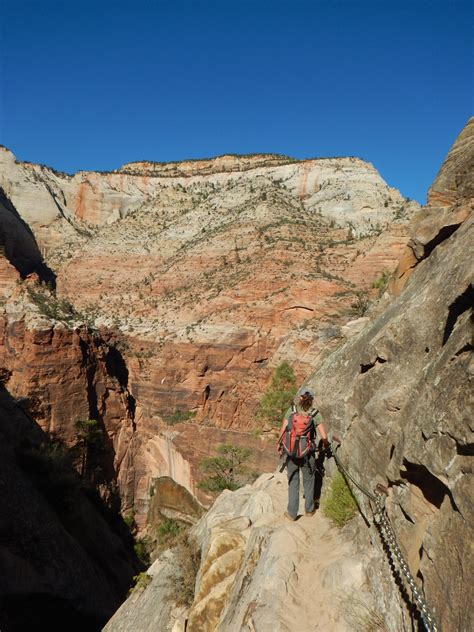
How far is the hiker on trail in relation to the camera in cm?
619

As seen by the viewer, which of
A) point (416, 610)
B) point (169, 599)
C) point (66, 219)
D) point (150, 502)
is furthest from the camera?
point (66, 219)

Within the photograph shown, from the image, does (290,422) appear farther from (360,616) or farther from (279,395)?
(279,395)

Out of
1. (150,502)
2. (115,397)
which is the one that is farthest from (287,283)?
(150,502)

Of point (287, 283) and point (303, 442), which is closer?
point (303, 442)

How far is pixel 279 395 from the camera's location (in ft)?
68.9

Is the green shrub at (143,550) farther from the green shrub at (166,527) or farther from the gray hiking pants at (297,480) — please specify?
the gray hiking pants at (297,480)

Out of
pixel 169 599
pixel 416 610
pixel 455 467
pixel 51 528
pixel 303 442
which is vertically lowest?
pixel 416 610

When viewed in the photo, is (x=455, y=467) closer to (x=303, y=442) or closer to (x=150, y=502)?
(x=303, y=442)

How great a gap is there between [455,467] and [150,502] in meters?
28.6

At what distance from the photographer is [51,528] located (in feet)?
38.7

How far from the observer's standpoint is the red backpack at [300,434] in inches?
243

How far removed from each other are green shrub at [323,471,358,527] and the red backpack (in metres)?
0.79

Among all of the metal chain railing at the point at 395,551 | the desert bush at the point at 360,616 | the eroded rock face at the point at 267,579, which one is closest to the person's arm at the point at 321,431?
the metal chain railing at the point at 395,551

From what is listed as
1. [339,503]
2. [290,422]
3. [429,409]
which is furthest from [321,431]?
[429,409]
